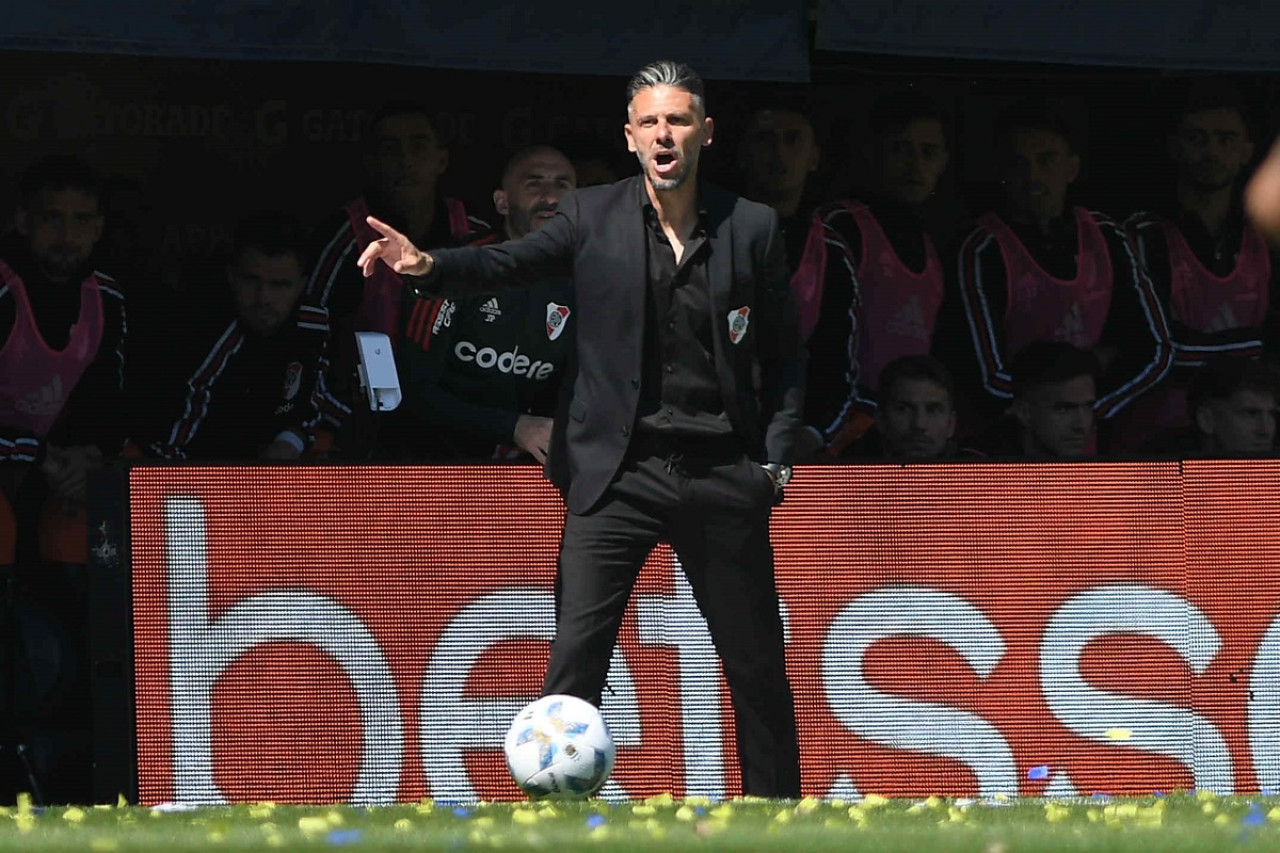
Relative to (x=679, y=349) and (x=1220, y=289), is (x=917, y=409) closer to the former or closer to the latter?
(x=1220, y=289)

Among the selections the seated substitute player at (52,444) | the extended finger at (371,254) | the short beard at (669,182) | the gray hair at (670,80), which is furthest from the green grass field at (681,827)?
the gray hair at (670,80)

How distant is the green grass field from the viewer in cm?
493

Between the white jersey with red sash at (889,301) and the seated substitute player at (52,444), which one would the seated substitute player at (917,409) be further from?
A: the seated substitute player at (52,444)

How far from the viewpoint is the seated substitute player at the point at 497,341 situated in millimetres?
7625

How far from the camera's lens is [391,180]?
8602 millimetres

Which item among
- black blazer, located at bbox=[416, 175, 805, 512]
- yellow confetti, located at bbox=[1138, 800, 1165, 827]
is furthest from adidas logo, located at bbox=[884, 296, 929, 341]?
yellow confetti, located at bbox=[1138, 800, 1165, 827]

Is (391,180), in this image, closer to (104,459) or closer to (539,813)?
(104,459)

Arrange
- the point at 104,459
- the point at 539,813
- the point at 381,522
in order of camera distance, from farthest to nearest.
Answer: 1. the point at 104,459
2. the point at 381,522
3. the point at 539,813

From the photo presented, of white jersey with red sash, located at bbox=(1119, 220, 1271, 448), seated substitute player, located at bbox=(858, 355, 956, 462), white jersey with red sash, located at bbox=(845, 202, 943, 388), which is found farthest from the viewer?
white jersey with red sash, located at bbox=(1119, 220, 1271, 448)

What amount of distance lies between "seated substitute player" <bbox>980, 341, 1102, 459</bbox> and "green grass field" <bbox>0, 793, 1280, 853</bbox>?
7.72 feet

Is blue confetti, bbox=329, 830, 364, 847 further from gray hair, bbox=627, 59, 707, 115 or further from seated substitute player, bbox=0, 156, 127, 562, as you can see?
seated substitute player, bbox=0, 156, 127, 562

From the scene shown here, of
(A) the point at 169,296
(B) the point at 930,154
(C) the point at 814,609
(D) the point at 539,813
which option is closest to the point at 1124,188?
(B) the point at 930,154

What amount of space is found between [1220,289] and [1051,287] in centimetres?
76

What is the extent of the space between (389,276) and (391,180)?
0.70m
